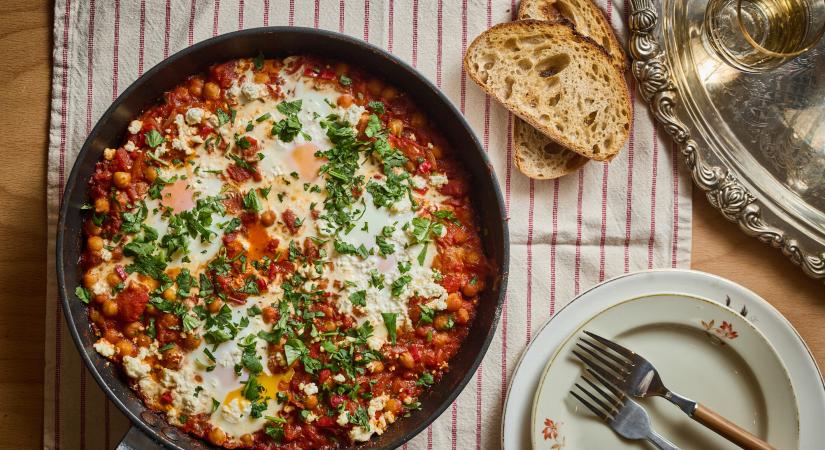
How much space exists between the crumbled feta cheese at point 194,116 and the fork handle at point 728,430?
2674 mm

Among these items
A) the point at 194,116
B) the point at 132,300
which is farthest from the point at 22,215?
the point at 194,116

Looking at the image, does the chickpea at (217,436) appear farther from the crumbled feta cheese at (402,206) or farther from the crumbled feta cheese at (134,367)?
the crumbled feta cheese at (402,206)

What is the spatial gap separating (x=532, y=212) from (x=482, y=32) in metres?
0.94

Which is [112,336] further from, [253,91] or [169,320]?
[253,91]

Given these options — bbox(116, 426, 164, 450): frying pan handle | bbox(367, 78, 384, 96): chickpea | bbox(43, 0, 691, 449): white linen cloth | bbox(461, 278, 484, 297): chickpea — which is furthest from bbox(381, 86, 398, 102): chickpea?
bbox(116, 426, 164, 450): frying pan handle

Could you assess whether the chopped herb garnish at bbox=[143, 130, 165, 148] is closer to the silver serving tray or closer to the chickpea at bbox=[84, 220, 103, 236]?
the chickpea at bbox=[84, 220, 103, 236]

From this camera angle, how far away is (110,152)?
3.07 m

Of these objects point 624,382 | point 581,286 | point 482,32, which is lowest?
point 624,382

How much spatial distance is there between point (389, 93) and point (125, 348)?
5.48 ft

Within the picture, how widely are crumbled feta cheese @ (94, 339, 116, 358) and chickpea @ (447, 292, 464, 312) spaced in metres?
1.51

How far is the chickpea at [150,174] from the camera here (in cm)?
303

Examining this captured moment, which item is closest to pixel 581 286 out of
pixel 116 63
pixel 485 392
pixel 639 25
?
pixel 485 392

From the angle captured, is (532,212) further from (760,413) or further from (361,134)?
(760,413)

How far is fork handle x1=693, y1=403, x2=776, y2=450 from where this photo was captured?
125 inches
